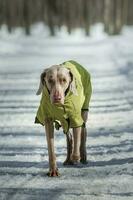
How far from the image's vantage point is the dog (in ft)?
19.9

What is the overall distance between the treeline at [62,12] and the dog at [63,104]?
38.6 m

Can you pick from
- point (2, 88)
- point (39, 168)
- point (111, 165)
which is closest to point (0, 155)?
point (39, 168)

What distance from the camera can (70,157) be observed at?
22.3ft

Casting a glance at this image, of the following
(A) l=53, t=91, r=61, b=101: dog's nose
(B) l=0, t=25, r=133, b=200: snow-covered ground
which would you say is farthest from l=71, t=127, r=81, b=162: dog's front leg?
(A) l=53, t=91, r=61, b=101: dog's nose

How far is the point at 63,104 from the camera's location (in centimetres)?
620

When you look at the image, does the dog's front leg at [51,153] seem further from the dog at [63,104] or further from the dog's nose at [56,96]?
the dog's nose at [56,96]

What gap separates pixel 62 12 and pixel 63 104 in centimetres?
4394

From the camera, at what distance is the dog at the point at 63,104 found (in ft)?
19.9

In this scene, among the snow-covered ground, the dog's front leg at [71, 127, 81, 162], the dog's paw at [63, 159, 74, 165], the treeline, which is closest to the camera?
the snow-covered ground

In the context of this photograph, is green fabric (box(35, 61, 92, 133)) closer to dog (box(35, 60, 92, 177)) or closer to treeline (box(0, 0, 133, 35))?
dog (box(35, 60, 92, 177))

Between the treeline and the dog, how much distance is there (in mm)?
38608

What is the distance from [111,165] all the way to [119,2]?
1566 inches

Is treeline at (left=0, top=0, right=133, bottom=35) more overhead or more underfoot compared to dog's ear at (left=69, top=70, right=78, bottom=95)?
more underfoot

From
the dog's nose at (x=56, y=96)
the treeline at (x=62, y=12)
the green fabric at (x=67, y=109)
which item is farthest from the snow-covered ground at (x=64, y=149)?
the treeline at (x=62, y=12)
